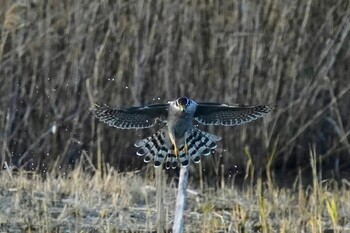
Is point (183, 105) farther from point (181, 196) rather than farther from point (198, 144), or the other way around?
point (181, 196)

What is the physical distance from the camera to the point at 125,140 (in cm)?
793

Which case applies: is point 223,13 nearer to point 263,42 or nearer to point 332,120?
point 263,42

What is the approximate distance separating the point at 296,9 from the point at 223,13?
21.8 inches

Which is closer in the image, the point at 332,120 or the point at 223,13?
the point at 223,13

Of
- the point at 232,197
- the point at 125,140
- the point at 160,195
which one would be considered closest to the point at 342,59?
the point at 125,140

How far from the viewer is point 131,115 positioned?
12.3ft

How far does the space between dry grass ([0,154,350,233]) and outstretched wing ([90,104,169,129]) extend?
91 cm

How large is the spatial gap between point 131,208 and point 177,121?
78.4 inches

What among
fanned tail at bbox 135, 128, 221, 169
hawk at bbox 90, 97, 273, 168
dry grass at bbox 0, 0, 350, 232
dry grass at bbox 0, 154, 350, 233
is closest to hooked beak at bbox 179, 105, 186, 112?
hawk at bbox 90, 97, 273, 168

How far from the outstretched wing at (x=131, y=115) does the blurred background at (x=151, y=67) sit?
11.7 feet

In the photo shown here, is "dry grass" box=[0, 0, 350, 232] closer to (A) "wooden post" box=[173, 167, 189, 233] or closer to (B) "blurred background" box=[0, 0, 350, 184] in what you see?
(B) "blurred background" box=[0, 0, 350, 184]

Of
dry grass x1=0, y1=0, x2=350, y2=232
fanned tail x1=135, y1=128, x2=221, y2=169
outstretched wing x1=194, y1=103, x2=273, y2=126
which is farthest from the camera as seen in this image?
dry grass x1=0, y1=0, x2=350, y2=232

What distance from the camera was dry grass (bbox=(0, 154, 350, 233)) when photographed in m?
5.06

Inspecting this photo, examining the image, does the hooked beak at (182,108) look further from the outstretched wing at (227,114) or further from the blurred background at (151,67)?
the blurred background at (151,67)
